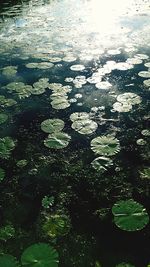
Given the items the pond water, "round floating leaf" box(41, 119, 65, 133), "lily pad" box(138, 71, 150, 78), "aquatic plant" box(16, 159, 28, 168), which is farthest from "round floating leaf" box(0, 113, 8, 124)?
"lily pad" box(138, 71, 150, 78)

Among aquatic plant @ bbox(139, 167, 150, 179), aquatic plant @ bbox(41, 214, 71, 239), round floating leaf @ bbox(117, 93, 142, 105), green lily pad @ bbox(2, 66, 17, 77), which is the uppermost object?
green lily pad @ bbox(2, 66, 17, 77)

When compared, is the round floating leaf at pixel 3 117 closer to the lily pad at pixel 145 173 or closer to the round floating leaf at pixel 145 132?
the round floating leaf at pixel 145 132

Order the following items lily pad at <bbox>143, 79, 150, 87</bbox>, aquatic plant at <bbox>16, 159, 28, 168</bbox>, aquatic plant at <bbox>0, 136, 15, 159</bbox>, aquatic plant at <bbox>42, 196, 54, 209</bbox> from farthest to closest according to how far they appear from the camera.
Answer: lily pad at <bbox>143, 79, 150, 87</bbox> < aquatic plant at <bbox>0, 136, 15, 159</bbox> < aquatic plant at <bbox>16, 159, 28, 168</bbox> < aquatic plant at <bbox>42, 196, 54, 209</bbox>

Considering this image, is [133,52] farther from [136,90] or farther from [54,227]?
[54,227]

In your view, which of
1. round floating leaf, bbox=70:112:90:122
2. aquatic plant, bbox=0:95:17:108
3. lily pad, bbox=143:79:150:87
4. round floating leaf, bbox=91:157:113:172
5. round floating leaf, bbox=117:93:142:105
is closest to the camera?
round floating leaf, bbox=91:157:113:172

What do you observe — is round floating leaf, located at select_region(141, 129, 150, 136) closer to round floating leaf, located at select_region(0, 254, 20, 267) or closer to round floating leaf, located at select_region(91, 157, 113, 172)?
round floating leaf, located at select_region(91, 157, 113, 172)

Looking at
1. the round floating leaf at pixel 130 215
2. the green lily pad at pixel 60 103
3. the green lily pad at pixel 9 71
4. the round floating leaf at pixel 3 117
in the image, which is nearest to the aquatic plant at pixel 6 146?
the round floating leaf at pixel 3 117

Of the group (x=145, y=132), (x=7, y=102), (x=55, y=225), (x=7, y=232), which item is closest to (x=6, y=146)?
(x=7, y=102)
